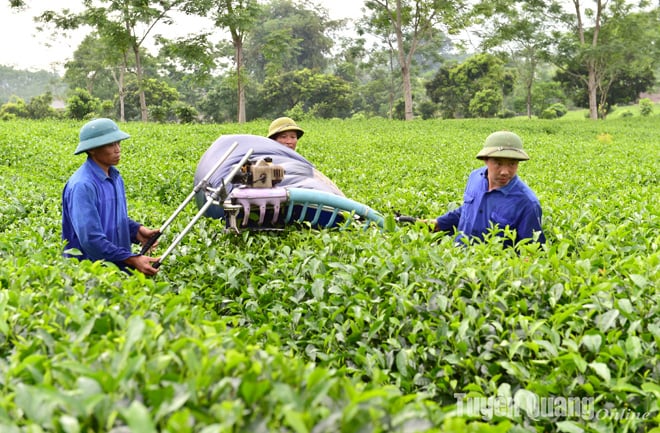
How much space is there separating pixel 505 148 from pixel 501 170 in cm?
15

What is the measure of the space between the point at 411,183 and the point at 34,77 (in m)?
113

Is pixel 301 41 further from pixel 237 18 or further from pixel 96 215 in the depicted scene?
pixel 96 215

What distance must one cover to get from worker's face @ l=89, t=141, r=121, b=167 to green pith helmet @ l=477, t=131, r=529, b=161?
2.37m

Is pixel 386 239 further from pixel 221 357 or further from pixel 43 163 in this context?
pixel 43 163

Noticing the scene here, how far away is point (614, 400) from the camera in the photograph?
2076 millimetres

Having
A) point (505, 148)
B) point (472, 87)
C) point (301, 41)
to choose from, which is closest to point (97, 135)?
point (505, 148)

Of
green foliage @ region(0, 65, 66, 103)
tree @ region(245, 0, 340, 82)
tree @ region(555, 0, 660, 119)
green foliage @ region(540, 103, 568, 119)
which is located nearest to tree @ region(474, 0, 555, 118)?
tree @ region(555, 0, 660, 119)

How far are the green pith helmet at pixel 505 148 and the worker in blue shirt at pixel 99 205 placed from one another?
7.46ft

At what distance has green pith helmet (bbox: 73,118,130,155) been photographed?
3.62 meters

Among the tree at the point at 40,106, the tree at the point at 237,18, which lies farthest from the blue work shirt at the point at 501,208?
the tree at the point at 40,106

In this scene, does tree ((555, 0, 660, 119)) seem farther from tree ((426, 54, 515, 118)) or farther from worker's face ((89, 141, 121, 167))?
worker's face ((89, 141, 121, 167))

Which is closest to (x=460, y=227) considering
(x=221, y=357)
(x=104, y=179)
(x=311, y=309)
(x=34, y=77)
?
(x=311, y=309)

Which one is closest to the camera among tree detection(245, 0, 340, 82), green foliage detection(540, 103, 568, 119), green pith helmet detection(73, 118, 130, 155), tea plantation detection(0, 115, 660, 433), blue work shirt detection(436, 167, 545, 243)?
tea plantation detection(0, 115, 660, 433)

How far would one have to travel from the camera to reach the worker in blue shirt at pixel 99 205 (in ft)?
11.5
